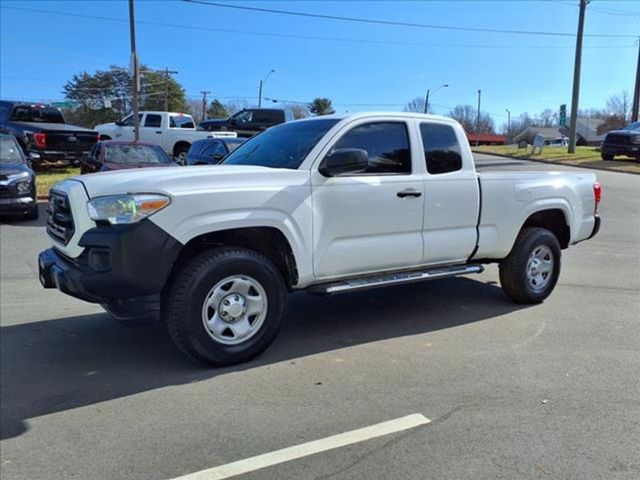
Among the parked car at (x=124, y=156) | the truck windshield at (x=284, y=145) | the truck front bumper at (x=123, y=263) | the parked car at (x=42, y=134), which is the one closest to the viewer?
the truck front bumper at (x=123, y=263)

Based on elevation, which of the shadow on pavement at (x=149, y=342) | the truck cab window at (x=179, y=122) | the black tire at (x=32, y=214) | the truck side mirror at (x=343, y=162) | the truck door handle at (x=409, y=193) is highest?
the truck cab window at (x=179, y=122)

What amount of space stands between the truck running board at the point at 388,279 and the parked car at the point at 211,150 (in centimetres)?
Answer: 846

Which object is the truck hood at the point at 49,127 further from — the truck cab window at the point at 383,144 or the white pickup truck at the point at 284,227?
the truck cab window at the point at 383,144

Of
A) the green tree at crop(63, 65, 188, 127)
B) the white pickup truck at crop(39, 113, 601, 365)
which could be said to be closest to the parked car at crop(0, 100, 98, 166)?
the white pickup truck at crop(39, 113, 601, 365)

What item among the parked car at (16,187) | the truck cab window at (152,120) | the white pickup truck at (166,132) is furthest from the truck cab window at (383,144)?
the truck cab window at (152,120)

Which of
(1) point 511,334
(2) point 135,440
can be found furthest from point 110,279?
(1) point 511,334

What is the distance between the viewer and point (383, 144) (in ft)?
17.1

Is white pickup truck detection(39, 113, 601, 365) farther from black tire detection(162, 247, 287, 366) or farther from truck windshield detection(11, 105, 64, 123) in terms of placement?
truck windshield detection(11, 105, 64, 123)

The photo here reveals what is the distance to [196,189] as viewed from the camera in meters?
4.14

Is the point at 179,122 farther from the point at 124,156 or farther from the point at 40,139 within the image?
the point at 124,156

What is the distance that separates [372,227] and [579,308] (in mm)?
2738

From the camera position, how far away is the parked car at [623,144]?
78.9 ft

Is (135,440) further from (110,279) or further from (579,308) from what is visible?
(579,308)

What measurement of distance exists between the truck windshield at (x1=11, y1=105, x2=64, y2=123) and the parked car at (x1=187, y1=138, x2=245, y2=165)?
7.53 m
